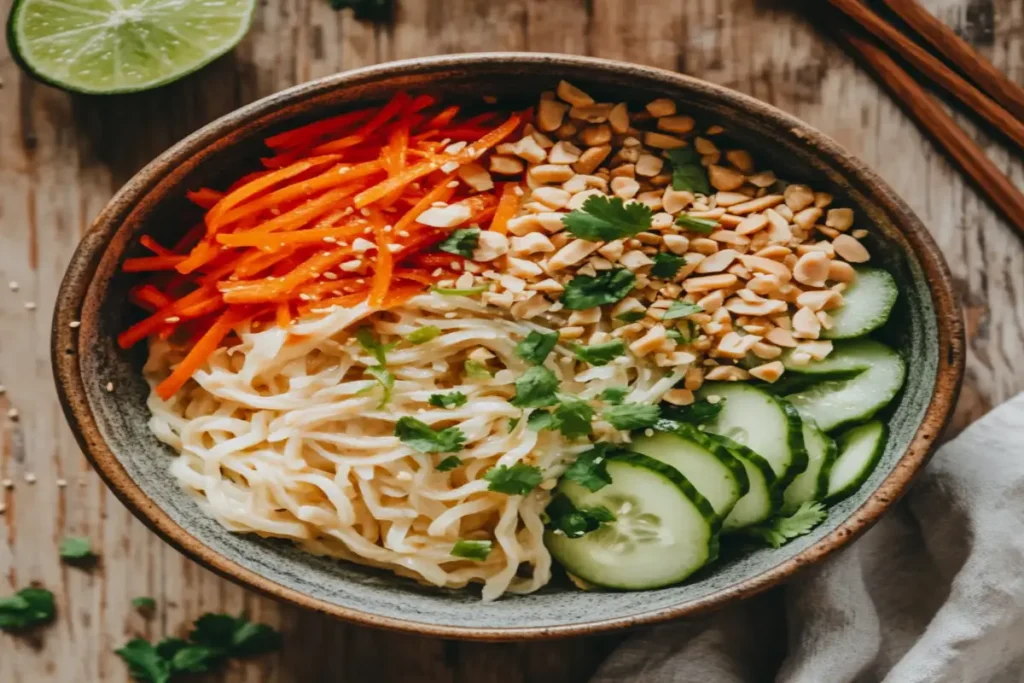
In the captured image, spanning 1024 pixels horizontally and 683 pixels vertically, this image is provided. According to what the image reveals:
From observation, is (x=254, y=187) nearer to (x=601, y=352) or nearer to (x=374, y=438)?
(x=374, y=438)

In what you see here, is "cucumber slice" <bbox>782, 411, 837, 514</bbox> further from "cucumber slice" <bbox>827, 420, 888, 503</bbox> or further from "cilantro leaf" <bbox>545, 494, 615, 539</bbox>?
"cilantro leaf" <bbox>545, 494, 615, 539</bbox>

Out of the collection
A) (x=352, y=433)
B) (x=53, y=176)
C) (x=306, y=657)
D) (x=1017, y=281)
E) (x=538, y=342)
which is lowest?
(x=306, y=657)

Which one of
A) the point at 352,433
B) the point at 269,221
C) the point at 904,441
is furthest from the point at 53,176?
the point at 904,441

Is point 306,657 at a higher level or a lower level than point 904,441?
lower

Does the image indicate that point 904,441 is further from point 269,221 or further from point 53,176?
point 53,176

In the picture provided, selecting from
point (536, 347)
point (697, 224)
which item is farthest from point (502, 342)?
point (697, 224)

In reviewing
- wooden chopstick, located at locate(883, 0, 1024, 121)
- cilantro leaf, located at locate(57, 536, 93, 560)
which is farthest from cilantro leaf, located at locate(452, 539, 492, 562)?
wooden chopstick, located at locate(883, 0, 1024, 121)

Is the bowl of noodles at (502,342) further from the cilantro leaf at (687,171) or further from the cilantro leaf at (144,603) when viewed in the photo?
the cilantro leaf at (144,603)
